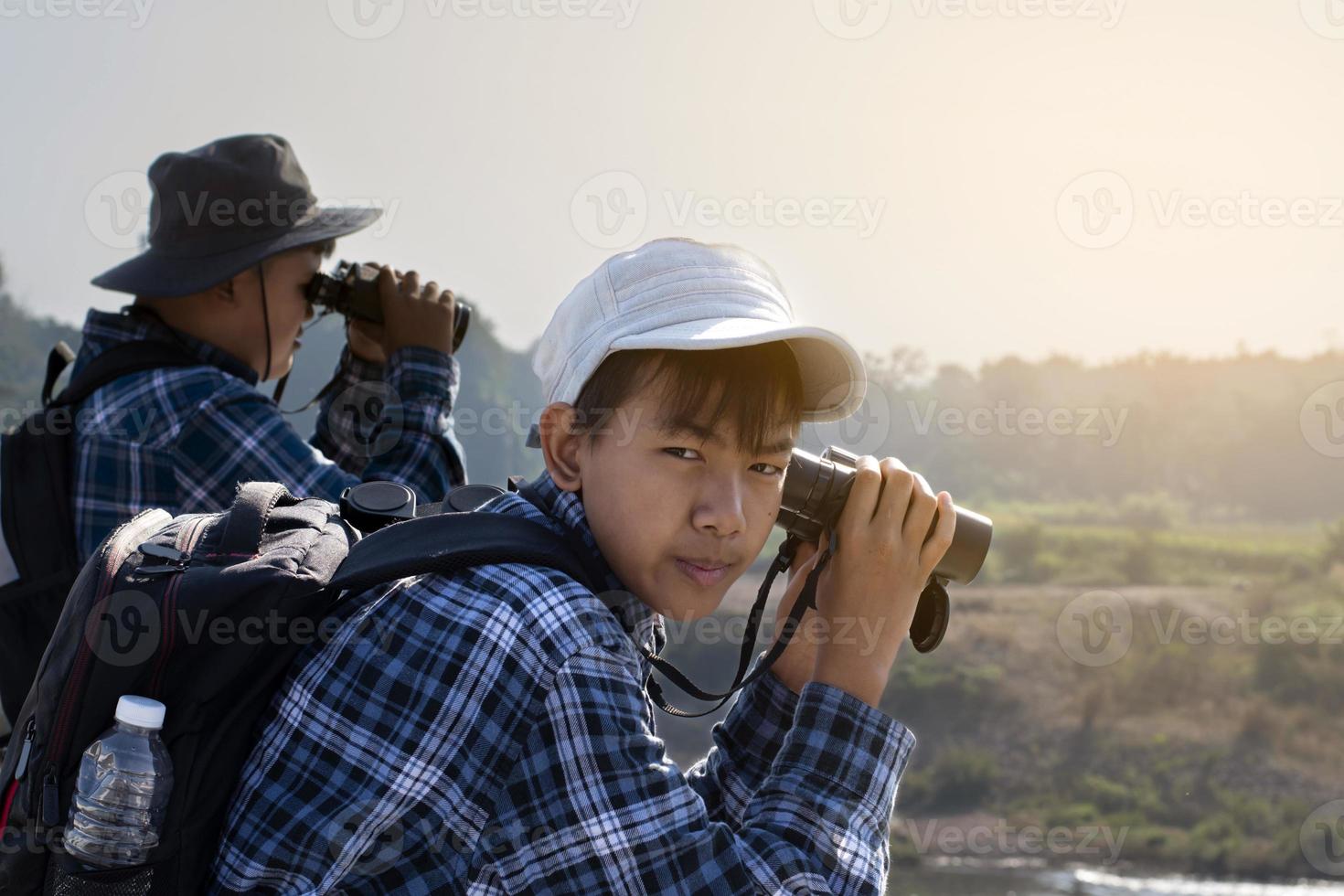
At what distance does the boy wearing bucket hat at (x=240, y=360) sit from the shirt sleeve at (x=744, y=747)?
3.78 ft

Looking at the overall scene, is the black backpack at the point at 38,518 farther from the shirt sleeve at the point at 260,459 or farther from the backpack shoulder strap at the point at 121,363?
the shirt sleeve at the point at 260,459

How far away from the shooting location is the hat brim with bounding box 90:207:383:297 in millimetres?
2855

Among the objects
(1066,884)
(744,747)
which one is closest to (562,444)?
(744,747)

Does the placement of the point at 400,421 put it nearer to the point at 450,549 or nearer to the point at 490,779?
the point at 450,549

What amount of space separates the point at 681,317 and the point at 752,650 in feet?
1.65

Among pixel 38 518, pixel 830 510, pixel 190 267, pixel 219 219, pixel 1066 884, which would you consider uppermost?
pixel 219 219

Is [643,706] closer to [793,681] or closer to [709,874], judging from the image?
[709,874]

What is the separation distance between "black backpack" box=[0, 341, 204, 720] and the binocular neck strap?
4.31 ft

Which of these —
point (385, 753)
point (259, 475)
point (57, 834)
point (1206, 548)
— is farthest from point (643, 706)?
point (1206, 548)

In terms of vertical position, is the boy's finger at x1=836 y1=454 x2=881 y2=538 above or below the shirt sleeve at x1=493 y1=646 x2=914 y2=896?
above

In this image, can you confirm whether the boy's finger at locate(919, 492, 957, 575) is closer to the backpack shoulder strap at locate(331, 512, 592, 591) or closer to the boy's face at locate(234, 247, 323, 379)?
the backpack shoulder strap at locate(331, 512, 592, 591)

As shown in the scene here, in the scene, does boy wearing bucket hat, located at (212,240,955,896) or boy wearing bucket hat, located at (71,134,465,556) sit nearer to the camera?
boy wearing bucket hat, located at (212,240,955,896)

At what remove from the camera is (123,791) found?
1337 millimetres

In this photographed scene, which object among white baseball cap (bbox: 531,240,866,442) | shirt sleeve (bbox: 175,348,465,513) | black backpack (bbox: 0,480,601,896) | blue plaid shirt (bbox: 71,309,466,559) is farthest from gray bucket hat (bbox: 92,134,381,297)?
black backpack (bbox: 0,480,601,896)
